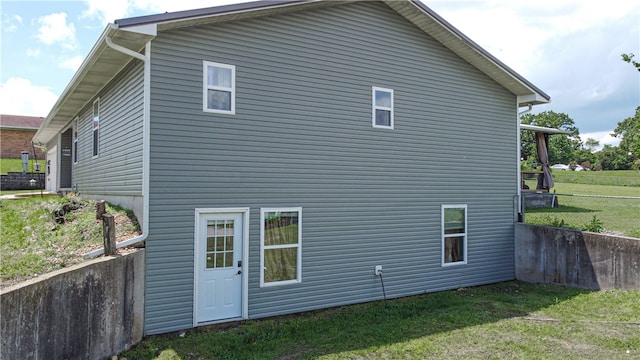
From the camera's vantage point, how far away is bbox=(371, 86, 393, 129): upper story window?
927 cm

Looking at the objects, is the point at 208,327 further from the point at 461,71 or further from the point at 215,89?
the point at 461,71

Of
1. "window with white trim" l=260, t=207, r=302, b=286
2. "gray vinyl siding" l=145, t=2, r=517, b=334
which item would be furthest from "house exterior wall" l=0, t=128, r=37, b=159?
"window with white trim" l=260, t=207, r=302, b=286

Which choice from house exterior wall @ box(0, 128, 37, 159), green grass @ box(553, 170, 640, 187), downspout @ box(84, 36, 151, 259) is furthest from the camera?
green grass @ box(553, 170, 640, 187)

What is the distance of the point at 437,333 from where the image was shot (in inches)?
276

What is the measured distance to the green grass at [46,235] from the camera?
600 cm

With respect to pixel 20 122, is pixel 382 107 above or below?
below

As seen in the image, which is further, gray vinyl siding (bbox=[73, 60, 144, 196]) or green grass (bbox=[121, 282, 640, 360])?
gray vinyl siding (bbox=[73, 60, 144, 196])

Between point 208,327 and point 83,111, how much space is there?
8.16 m

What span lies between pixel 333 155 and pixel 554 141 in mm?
68379

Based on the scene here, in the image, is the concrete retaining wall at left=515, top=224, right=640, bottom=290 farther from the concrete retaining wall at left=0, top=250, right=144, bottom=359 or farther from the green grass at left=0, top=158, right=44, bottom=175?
the green grass at left=0, top=158, right=44, bottom=175

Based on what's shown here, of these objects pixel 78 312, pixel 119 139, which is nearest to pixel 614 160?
pixel 119 139

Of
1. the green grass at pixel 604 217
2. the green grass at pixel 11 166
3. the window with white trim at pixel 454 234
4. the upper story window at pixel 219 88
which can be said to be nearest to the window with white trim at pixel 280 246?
the upper story window at pixel 219 88

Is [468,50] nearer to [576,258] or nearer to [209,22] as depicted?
[576,258]

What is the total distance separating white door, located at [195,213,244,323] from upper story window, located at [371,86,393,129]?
3.71m
